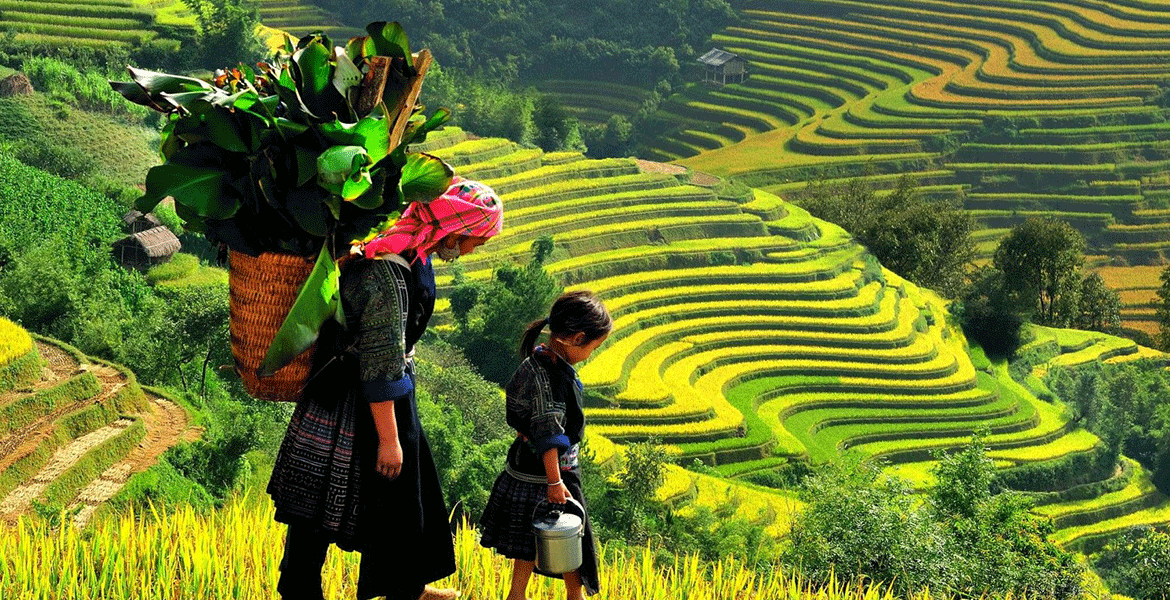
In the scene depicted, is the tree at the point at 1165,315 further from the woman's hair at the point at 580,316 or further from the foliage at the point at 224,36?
the woman's hair at the point at 580,316

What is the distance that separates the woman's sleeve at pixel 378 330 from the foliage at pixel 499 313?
75.1 ft

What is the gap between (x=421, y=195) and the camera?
386 centimetres

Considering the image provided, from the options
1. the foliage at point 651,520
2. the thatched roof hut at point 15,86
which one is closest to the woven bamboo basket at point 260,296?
the foliage at point 651,520

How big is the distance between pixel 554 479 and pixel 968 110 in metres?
47.9

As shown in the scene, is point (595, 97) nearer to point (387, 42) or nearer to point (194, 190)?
A: point (387, 42)

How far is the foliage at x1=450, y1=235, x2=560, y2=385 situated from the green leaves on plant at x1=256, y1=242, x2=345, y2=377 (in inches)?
909

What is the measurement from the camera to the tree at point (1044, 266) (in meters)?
37.7

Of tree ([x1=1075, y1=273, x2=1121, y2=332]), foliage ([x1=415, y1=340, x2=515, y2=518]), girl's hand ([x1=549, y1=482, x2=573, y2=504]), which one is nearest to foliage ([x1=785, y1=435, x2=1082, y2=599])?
girl's hand ([x1=549, y1=482, x2=573, y2=504])

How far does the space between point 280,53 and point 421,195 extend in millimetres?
623

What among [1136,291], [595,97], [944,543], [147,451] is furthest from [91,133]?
[595,97]

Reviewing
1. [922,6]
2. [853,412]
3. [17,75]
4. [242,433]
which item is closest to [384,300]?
[242,433]

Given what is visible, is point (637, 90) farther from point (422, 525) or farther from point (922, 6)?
point (422, 525)

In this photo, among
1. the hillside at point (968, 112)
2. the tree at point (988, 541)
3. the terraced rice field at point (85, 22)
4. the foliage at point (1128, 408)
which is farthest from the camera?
the hillside at point (968, 112)

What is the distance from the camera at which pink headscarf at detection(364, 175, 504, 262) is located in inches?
158
